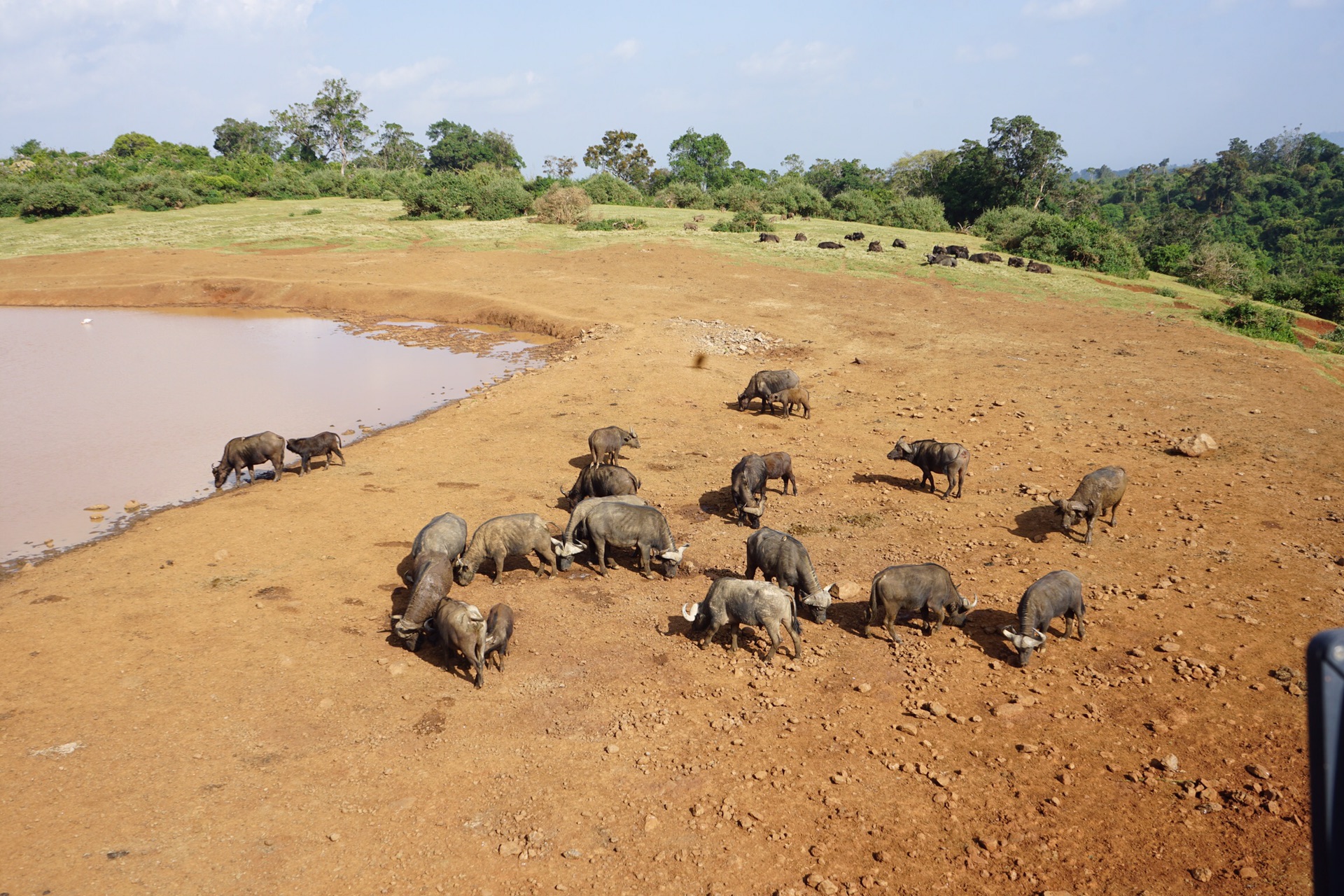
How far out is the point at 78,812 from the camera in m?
6.22

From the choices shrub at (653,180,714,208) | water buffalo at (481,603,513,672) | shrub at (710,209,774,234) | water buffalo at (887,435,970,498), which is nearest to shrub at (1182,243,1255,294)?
shrub at (710,209,774,234)

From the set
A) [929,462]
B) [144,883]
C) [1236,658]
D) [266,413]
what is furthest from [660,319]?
[144,883]

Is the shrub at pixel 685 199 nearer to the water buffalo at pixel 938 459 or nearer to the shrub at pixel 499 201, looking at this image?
the shrub at pixel 499 201

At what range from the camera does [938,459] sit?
12570 millimetres

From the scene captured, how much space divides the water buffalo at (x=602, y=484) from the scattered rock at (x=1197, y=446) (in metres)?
10.4

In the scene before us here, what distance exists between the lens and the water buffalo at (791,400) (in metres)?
16.4

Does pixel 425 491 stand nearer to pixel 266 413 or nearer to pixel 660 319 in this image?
pixel 266 413

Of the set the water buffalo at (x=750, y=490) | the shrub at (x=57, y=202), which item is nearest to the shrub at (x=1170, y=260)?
the water buffalo at (x=750, y=490)

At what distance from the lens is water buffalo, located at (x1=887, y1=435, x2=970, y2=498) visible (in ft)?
40.6

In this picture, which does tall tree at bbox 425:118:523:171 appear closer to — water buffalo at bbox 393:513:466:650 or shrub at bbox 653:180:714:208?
shrub at bbox 653:180:714:208

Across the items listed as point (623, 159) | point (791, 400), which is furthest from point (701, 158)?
point (791, 400)

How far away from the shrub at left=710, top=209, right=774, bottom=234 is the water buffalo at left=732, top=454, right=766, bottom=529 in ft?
103

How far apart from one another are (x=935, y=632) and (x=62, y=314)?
3383 cm

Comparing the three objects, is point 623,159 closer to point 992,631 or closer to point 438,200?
point 438,200
